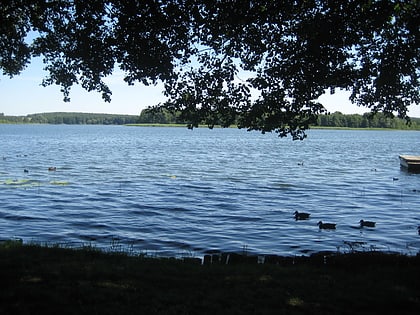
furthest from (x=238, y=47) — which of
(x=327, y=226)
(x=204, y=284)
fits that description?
(x=327, y=226)

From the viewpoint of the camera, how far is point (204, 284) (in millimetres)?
8703

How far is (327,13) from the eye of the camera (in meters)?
11.4

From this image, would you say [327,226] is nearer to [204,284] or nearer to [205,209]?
[205,209]

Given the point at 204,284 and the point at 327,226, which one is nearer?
the point at 204,284

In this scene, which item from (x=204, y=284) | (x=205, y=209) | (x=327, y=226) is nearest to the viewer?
(x=204, y=284)

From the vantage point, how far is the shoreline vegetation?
7277 millimetres

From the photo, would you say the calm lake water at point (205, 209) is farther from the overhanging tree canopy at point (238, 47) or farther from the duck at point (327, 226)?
the overhanging tree canopy at point (238, 47)

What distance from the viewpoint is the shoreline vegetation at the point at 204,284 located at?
728cm

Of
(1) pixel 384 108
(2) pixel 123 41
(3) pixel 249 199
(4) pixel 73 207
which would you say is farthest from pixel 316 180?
(2) pixel 123 41

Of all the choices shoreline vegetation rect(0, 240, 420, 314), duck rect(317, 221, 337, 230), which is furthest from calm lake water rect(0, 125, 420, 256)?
shoreline vegetation rect(0, 240, 420, 314)

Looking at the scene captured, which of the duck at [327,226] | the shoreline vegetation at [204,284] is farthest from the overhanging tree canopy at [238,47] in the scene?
the duck at [327,226]

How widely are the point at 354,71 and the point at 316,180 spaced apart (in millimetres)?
28696

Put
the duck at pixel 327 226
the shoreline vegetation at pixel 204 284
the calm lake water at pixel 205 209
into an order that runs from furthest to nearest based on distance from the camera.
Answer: the duck at pixel 327 226 → the calm lake water at pixel 205 209 → the shoreline vegetation at pixel 204 284

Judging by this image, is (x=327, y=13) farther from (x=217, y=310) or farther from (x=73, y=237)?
(x=73, y=237)
